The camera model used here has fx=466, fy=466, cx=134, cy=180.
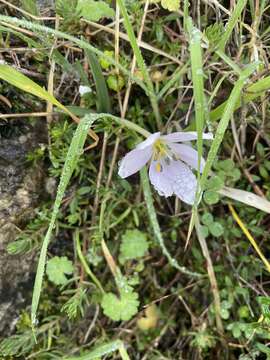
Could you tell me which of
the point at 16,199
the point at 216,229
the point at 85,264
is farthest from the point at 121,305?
the point at 16,199

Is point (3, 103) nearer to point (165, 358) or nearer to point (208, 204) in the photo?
point (208, 204)

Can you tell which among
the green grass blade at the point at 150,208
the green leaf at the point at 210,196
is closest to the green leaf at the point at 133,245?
the green grass blade at the point at 150,208

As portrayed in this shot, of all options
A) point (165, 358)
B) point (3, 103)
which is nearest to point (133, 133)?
point (3, 103)

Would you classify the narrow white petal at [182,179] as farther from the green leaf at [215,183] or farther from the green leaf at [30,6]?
the green leaf at [30,6]

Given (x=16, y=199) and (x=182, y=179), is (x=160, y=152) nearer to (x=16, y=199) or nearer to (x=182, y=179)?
(x=182, y=179)

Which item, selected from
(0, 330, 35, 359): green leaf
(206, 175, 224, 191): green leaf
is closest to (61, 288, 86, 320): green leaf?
(0, 330, 35, 359): green leaf

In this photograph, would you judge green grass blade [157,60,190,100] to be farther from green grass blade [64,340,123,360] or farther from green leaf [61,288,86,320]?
green grass blade [64,340,123,360]
